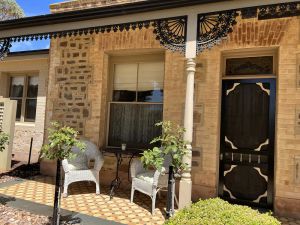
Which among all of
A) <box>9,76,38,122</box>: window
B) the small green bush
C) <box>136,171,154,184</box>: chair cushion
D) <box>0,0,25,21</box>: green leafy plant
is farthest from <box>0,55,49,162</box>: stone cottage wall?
<box>0,0,25,21</box>: green leafy plant

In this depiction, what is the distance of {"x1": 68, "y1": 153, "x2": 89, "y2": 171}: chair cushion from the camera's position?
17.6 ft

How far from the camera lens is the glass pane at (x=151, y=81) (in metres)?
5.94

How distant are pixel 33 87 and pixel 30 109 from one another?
69 centimetres

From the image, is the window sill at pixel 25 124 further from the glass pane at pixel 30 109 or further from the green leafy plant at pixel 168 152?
the green leafy plant at pixel 168 152

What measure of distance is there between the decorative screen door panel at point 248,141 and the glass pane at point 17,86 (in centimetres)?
659

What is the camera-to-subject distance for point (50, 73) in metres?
6.83

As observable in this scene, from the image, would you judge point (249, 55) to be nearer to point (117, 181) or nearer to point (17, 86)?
point (117, 181)

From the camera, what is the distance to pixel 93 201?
4891 millimetres

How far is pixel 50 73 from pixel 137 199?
3738 mm

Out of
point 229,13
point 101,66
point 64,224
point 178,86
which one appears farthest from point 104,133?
point 229,13

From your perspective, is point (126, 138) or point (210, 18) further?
point (126, 138)

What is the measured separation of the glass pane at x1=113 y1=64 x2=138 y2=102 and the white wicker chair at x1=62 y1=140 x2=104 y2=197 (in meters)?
1.27

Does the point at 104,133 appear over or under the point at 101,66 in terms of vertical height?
under

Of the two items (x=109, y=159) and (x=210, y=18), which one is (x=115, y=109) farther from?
(x=210, y=18)
